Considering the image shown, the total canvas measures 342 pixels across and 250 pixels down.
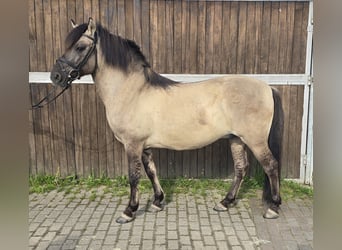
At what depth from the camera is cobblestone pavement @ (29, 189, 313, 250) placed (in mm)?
2838

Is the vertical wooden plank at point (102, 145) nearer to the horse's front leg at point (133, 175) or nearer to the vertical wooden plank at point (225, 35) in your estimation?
the horse's front leg at point (133, 175)

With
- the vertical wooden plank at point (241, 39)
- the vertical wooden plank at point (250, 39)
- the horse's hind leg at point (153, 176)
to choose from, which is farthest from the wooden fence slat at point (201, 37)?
the horse's hind leg at point (153, 176)

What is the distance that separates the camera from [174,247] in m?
2.77

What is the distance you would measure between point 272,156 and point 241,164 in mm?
385

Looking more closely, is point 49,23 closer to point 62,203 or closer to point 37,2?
point 37,2

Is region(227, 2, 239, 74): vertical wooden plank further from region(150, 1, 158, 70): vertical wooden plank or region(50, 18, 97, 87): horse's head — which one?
region(50, 18, 97, 87): horse's head

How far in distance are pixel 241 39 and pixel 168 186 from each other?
198 centimetres

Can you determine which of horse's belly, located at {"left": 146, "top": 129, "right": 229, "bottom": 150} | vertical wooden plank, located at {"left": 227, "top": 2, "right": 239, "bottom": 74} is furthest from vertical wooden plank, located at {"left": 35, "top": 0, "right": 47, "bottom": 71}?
vertical wooden plank, located at {"left": 227, "top": 2, "right": 239, "bottom": 74}

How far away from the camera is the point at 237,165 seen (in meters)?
3.47

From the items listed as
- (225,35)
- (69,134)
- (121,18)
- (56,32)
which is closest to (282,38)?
(225,35)

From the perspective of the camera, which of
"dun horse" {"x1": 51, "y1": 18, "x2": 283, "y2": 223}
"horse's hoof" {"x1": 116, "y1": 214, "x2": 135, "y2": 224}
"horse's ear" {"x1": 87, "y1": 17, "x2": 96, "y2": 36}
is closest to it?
"horse's ear" {"x1": 87, "y1": 17, "x2": 96, "y2": 36}

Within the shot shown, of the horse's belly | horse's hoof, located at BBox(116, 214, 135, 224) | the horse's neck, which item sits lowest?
horse's hoof, located at BBox(116, 214, 135, 224)

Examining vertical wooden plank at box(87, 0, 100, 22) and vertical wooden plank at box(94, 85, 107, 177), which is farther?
vertical wooden plank at box(94, 85, 107, 177)
